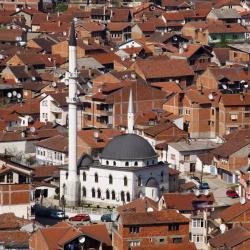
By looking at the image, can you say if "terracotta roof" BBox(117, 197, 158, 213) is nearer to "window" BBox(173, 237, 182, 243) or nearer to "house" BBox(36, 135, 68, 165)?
"window" BBox(173, 237, 182, 243)

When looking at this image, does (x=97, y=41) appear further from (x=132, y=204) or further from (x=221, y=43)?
(x=132, y=204)

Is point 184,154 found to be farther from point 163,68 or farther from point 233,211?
point 163,68

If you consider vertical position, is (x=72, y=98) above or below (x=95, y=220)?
above

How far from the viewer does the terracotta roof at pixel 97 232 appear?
122 feet

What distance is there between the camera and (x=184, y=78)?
6544 cm

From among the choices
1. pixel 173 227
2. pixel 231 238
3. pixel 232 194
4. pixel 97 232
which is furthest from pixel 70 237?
pixel 232 194

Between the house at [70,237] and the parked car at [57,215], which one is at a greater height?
the house at [70,237]

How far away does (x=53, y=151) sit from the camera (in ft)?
171

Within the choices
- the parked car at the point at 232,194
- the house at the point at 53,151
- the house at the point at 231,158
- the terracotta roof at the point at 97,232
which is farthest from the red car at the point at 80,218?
the house at the point at 53,151

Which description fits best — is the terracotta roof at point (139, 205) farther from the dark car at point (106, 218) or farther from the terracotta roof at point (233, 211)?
the terracotta roof at point (233, 211)

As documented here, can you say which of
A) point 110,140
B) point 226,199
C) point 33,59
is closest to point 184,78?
point 33,59

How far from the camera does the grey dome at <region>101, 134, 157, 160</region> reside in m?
46.1

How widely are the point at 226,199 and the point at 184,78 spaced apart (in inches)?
819

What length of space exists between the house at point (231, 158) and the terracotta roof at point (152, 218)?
10928mm
